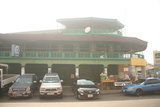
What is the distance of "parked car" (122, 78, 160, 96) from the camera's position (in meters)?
15.4

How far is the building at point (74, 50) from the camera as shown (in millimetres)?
22500

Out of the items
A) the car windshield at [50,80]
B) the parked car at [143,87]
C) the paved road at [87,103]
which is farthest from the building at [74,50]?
the paved road at [87,103]

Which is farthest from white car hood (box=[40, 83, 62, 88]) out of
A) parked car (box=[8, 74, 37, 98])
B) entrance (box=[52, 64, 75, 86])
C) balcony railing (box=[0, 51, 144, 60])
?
entrance (box=[52, 64, 75, 86])

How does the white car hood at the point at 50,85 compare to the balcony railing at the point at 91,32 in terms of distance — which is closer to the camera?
the white car hood at the point at 50,85

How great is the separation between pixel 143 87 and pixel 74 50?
38.3 feet

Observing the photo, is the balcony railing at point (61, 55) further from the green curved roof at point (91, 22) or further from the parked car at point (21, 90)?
the parked car at point (21, 90)

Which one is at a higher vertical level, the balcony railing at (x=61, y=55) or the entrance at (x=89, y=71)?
the balcony railing at (x=61, y=55)

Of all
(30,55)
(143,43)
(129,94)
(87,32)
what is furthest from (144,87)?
(30,55)

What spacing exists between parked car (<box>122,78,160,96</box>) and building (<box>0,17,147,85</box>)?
7.33 meters

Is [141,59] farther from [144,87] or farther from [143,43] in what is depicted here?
[144,87]

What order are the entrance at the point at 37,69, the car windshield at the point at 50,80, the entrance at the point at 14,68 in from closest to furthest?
the car windshield at the point at 50,80
the entrance at the point at 14,68
the entrance at the point at 37,69

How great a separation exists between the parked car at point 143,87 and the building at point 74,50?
7.33 meters

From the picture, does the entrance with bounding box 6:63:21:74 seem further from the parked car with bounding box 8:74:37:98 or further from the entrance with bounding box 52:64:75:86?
the parked car with bounding box 8:74:37:98

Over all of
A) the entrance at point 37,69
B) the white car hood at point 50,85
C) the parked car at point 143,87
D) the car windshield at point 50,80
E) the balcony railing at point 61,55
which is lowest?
the parked car at point 143,87
